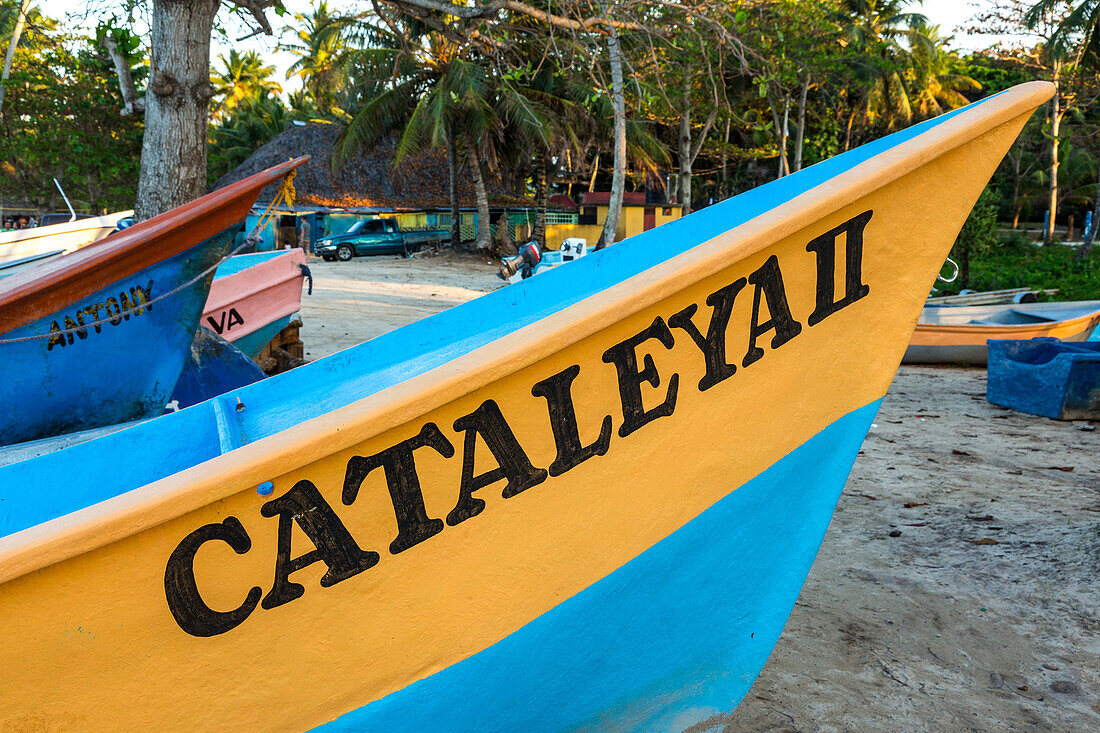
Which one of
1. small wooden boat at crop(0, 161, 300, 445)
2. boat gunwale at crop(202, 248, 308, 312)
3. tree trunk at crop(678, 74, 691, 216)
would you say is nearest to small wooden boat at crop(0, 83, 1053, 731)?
small wooden boat at crop(0, 161, 300, 445)

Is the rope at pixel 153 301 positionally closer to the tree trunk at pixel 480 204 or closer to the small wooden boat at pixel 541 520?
the small wooden boat at pixel 541 520

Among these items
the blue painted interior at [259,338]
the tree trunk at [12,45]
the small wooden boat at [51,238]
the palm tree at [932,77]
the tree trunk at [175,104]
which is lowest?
the blue painted interior at [259,338]

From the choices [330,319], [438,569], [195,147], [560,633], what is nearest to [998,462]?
[560,633]

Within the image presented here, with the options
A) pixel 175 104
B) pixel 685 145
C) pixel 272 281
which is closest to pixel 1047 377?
pixel 272 281

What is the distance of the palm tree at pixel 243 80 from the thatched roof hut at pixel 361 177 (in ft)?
37.1

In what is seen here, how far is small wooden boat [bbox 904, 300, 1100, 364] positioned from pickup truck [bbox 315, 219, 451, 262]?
17.5m

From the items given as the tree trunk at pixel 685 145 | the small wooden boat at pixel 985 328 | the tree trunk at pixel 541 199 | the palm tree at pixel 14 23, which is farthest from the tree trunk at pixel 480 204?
the small wooden boat at pixel 985 328

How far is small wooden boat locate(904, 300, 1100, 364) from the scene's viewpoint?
27.2 feet

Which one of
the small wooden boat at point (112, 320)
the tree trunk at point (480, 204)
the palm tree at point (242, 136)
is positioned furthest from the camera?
the palm tree at point (242, 136)

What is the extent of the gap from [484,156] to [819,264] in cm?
2180

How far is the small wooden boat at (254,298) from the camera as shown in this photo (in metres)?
6.07

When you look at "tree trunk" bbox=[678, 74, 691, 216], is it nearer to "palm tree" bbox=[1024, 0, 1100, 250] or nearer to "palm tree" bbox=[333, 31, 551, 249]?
"palm tree" bbox=[333, 31, 551, 249]

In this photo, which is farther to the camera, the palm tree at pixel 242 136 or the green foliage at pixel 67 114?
the palm tree at pixel 242 136

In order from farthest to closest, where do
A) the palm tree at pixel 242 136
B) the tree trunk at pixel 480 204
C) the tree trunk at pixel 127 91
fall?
the palm tree at pixel 242 136
the tree trunk at pixel 480 204
the tree trunk at pixel 127 91
